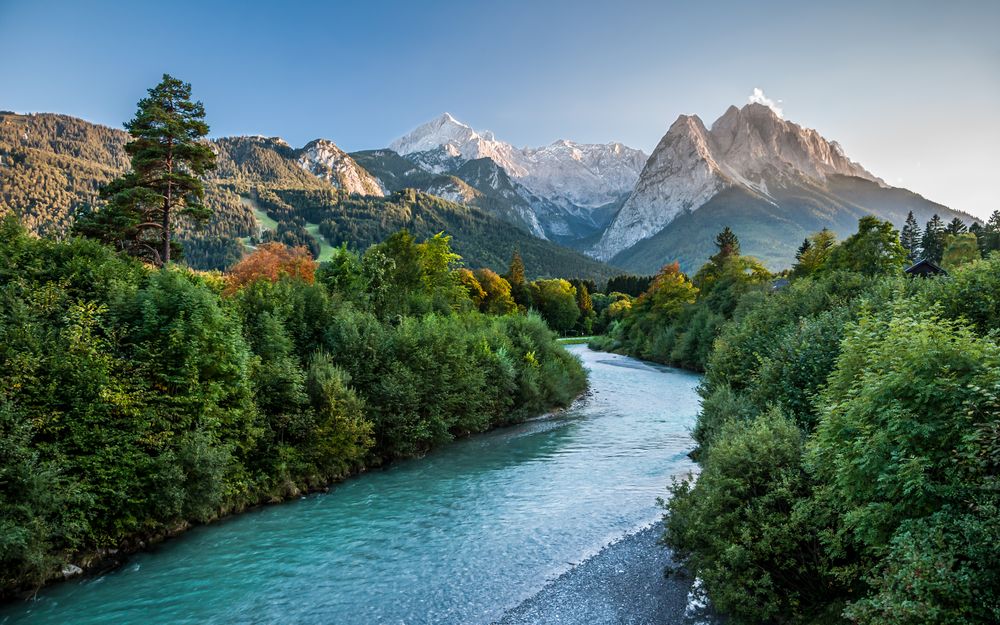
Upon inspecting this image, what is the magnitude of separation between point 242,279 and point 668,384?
129 ft

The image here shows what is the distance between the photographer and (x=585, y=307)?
136000 mm

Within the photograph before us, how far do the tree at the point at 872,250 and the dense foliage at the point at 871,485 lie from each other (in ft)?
106

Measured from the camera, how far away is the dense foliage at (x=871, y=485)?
6.08 m

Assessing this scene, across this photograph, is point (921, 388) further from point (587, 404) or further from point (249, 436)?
point (587, 404)

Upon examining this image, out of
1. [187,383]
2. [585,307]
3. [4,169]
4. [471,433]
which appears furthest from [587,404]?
[4,169]

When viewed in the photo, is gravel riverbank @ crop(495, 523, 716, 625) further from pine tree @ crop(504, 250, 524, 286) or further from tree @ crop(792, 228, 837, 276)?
pine tree @ crop(504, 250, 524, 286)

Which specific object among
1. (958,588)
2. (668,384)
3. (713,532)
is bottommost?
(668,384)

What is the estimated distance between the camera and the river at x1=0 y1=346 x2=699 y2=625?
40.0 feet

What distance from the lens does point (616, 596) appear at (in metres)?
12.2

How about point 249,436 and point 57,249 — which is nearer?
point 57,249

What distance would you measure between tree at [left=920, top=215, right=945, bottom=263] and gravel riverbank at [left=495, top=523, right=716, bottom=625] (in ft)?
321

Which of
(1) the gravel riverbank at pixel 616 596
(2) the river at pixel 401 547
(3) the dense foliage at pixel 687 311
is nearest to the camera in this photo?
(1) the gravel riverbank at pixel 616 596

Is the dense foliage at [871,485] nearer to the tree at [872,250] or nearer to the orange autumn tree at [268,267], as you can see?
the orange autumn tree at [268,267]

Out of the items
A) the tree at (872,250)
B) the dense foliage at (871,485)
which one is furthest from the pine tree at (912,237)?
the dense foliage at (871,485)
